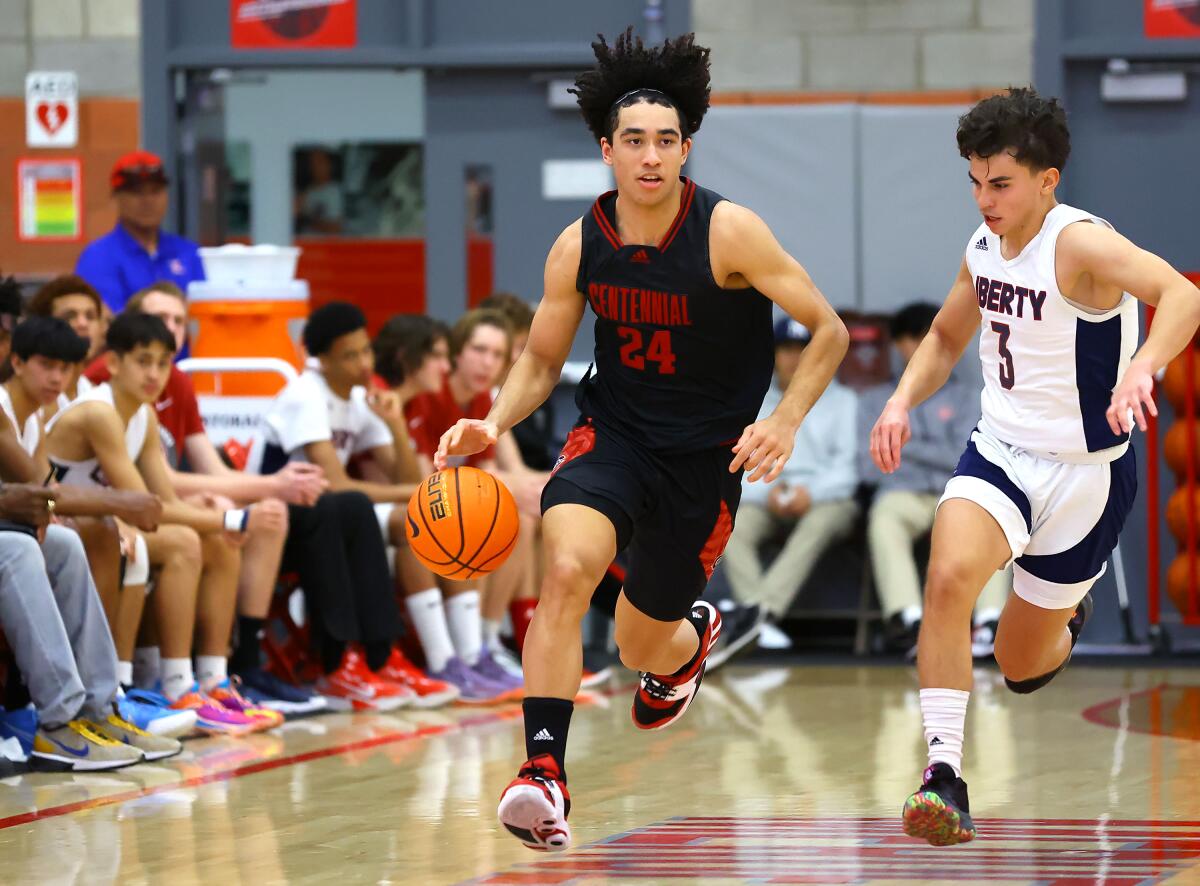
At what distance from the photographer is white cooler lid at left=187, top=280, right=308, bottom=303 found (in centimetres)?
859

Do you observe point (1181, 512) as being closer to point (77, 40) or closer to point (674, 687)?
point (674, 687)

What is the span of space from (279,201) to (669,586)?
11.3 metres

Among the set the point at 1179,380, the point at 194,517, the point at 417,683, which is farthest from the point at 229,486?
the point at 1179,380

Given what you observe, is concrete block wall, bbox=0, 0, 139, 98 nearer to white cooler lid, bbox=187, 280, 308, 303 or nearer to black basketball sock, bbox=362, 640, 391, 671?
white cooler lid, bbox=187, 280, 308, 303

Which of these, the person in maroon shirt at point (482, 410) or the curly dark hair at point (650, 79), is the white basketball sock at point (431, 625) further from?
the curly dark hair at point (650, 79)

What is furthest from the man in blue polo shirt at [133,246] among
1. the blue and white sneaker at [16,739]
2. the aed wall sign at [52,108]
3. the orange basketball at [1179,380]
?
the orange basketball at [1179,380]

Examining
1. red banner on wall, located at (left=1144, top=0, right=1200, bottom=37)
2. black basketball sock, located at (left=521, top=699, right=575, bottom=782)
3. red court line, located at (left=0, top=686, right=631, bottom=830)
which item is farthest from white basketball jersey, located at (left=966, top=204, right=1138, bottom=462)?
red banner on wall, located at (left=1144, top=0, right=1200, bottom=37)

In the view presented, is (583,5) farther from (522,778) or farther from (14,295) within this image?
(522,778)

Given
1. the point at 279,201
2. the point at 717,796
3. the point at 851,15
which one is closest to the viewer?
the point at 717,796

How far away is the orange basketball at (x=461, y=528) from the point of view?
4.89m

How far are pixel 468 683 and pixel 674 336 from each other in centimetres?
337

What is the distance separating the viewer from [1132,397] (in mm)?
4402

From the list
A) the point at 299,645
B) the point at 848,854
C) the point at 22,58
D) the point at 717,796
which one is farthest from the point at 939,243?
the point at 22,58

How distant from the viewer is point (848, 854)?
4.73 metres
